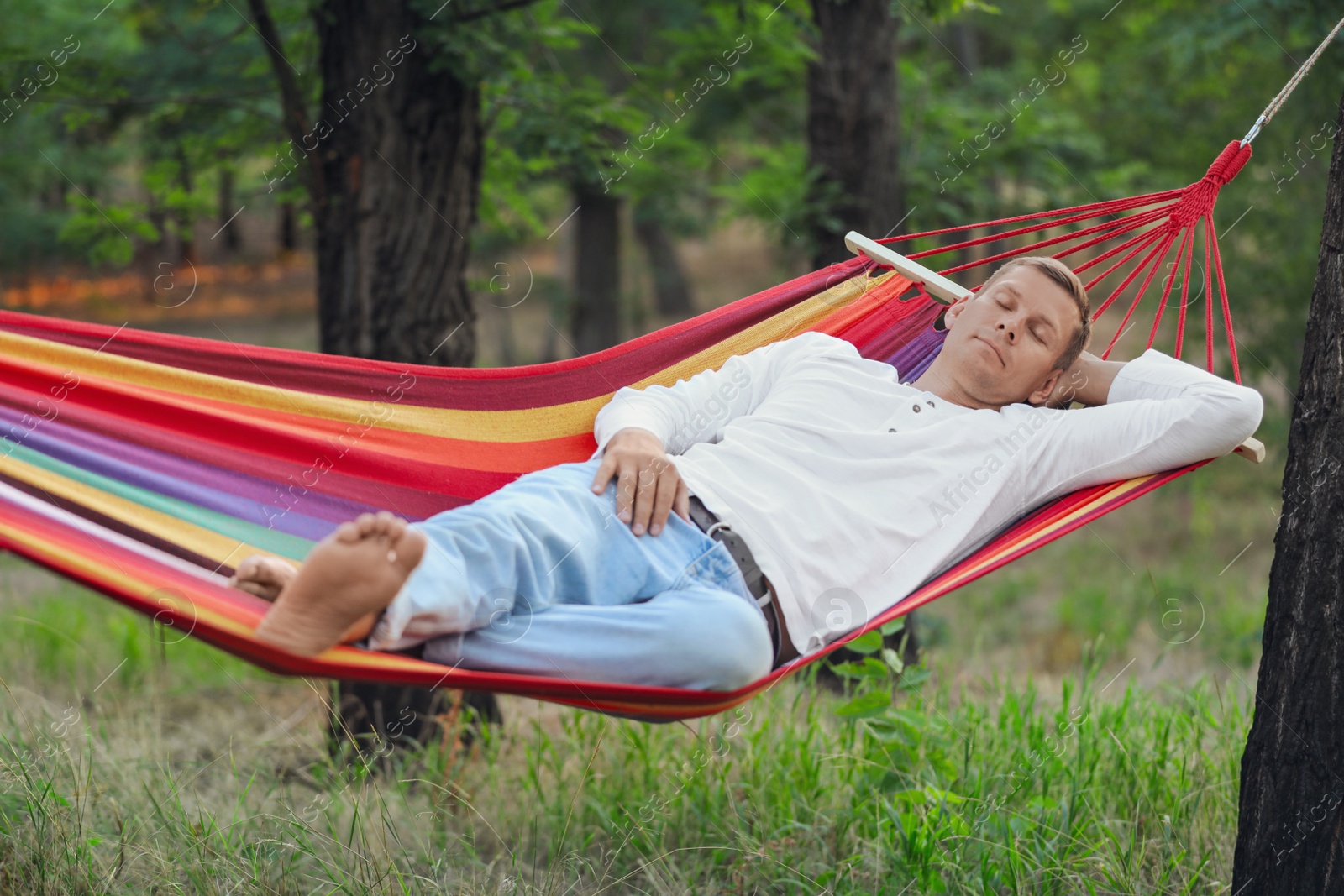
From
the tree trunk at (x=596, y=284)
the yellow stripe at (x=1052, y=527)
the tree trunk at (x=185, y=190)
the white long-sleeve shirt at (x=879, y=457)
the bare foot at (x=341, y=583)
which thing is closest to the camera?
the bare foot at (x=341, y=583)

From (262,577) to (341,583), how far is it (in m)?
0.19

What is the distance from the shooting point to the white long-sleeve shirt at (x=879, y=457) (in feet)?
5.59

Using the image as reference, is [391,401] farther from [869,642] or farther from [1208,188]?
[1208,188]

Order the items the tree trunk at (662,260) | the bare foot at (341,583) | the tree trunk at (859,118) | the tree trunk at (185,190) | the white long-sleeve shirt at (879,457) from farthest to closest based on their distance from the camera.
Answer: the tree trunk at (662,260)
the tree trunk at (185,190)
the tree trunk at (859,118)
the white long-sleeve shirt at (879,457)
the bare foot at (341,583)

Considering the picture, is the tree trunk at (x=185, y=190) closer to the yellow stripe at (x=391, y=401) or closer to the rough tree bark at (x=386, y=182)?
the rough tree bark at (x=386, y=182)

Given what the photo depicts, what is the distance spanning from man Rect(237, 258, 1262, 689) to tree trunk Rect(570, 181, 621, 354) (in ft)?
19.1

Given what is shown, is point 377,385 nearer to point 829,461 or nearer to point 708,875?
point 829,461

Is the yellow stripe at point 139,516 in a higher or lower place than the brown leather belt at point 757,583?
higher

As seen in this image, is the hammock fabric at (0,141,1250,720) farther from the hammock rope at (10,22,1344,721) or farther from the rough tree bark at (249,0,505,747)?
the rough tree bark at (249,0,505,747)

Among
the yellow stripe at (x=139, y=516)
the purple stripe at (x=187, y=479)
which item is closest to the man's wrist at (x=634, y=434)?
the purple stripe at (x=187, y=479)

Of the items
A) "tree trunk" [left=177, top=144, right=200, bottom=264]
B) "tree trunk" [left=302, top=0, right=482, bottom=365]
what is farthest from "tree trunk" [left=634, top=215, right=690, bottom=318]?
"tree trunk" [left=302, top=0, right=482, bottom=365]

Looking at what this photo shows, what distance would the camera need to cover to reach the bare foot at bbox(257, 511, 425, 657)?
4.22 feet

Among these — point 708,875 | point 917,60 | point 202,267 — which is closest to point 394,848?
point 708,875

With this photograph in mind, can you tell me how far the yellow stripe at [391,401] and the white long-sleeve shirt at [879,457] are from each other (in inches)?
6.0
